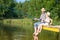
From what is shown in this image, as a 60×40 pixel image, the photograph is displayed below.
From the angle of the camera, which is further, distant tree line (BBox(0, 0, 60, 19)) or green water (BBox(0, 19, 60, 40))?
distant tree line (BBox(0, 0, 60, 19))

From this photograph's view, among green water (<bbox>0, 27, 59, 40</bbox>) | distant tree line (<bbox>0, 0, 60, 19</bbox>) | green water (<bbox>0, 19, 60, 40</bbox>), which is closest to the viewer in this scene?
green water (<bbox>0, 27, 59, 40</bbox>)

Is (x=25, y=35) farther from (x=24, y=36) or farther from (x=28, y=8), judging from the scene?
(x=28, y=8)

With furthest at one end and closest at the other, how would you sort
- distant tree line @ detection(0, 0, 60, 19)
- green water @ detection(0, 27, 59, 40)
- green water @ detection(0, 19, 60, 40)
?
distant tree line @ detection(0, 0, 60, 19)
green water @ detection(0, 19, 60, 40)
green water @ detection(0, 27, 59, 40)

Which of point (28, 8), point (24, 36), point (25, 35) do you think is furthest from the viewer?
point (28, 8)

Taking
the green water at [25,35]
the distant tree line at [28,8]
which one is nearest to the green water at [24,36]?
the green water at [25,35]

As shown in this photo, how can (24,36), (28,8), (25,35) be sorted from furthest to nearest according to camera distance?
(28,8) → (25,35) → (24,36)

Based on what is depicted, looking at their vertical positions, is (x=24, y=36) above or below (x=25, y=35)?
above

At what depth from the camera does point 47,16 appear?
13469 millimetres

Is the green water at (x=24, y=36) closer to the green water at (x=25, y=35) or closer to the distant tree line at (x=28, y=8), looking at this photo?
the green water at (x=25, y=35)

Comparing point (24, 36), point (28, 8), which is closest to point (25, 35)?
point (24, 36)

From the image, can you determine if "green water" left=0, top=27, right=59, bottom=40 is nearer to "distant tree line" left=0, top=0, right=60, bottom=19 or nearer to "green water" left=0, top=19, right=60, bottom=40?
"green water" left=0, top=19, right=60, bottom=40

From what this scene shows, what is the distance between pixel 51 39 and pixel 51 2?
12.4m

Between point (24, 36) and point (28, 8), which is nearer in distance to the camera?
point (24, 36)

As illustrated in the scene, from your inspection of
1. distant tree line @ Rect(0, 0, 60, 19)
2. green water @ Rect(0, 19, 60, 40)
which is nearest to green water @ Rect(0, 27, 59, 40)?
green water @ Rect(0, 19, 60, 40)
